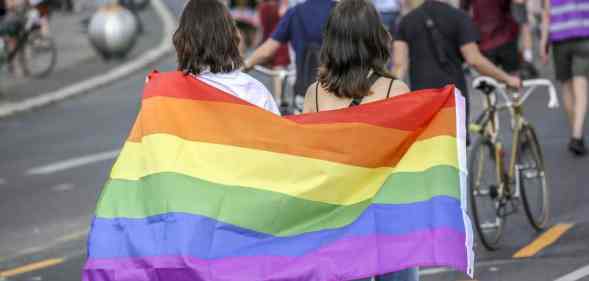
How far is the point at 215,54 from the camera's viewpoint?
657 cm

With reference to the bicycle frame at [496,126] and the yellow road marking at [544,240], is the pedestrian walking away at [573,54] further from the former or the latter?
the bicycle frame at [496,126]

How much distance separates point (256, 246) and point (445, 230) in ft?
2.53

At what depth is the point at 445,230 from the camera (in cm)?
618

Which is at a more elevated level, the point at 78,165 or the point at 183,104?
the point at 183,104

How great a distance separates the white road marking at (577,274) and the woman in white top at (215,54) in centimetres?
282

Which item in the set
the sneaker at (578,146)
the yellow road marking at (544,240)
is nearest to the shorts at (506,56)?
the sneaker at (578,146)

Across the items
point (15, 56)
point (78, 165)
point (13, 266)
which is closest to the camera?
point (13, 266)

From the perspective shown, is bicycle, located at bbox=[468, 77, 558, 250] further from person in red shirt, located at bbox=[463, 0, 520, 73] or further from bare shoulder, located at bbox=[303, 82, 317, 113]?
person in red shirt, located at bbox=[463, 0, 520, 73]

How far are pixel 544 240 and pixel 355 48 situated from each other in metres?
3.96

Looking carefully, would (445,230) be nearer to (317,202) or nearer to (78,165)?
(317,202)

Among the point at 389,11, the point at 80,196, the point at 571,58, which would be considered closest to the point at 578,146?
the point at 571,58

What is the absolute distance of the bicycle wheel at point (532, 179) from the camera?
1004cm

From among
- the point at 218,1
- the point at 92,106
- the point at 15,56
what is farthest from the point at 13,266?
the point at 15,56

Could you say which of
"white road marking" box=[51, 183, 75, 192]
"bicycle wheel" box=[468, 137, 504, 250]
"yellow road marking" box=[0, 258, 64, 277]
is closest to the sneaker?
"bicycle wheel" box=[468, 137, 504, 250]
